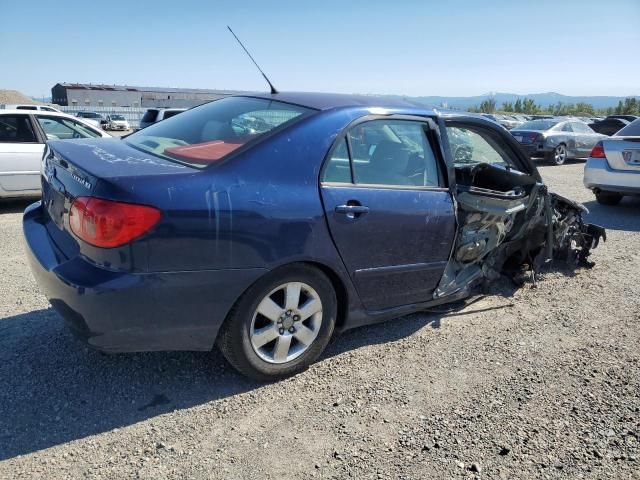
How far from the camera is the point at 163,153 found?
2.96 metres

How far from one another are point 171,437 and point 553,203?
385 centimetres

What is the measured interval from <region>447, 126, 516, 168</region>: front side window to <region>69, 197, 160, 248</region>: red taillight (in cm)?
256

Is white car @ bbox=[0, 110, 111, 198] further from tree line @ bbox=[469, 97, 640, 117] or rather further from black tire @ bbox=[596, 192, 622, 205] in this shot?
tree line @ bbox=[469, 97, 640, 117]

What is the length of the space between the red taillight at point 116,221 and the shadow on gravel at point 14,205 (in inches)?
228

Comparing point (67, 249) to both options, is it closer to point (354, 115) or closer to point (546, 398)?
point (354, 115)

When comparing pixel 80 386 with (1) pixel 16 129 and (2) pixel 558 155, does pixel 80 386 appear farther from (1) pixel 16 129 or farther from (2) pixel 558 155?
(2) pixel 558 155

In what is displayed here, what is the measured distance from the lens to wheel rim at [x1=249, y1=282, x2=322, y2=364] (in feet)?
9.10

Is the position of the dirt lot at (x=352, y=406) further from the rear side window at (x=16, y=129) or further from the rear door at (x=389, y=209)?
the rear side window at (x=16, y=129)

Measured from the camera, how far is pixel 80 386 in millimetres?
2814

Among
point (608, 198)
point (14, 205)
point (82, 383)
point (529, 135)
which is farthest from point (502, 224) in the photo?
point (529, 135)

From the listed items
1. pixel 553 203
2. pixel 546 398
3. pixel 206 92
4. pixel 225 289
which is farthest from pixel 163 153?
pixel 206 92

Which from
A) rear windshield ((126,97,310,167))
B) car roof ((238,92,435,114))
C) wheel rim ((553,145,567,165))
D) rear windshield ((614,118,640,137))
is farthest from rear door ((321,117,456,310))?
wheel rim ((553,145,567,165))

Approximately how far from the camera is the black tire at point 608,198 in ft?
29.0

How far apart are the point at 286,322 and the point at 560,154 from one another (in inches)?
632
